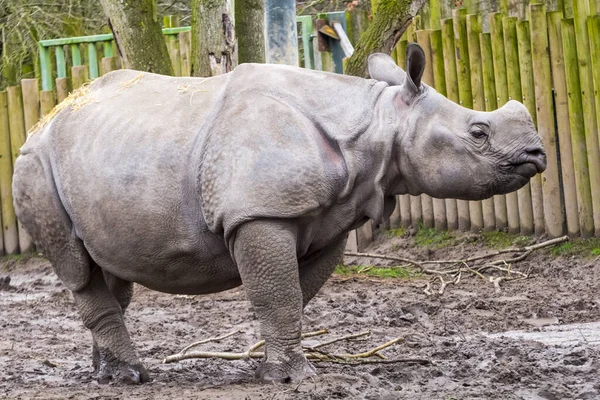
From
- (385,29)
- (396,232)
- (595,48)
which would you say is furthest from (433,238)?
(385,29)

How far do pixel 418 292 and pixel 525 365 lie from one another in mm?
3196

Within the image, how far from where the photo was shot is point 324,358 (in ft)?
21.3

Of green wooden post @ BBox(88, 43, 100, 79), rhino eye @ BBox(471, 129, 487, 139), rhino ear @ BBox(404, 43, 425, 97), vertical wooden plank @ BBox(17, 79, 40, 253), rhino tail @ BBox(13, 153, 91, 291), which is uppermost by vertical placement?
green wooden post @ BBox(88, 43, 100, 79)

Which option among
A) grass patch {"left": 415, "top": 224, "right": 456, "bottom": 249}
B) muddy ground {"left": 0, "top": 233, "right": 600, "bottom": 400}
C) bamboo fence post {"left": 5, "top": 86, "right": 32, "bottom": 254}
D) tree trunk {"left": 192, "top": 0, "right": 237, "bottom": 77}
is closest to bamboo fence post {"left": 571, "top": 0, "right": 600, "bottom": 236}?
muddy ground {"left": 0, "top": 233, "right": 600, "bottom": 400}

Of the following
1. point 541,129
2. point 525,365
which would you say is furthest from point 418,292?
point 525,365

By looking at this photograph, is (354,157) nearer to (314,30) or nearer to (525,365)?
(525,365)

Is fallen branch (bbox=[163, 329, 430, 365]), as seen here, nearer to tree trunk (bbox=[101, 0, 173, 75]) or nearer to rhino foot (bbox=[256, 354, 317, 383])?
rhino foot (bbox=[256, 354, 317, 383])

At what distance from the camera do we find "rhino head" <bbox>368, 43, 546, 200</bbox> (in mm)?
5426

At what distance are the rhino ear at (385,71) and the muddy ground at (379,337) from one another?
1.44 meters

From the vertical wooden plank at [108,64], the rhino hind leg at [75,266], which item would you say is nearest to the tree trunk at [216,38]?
the vertical wooden plank at [108,64]

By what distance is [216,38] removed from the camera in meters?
9.23

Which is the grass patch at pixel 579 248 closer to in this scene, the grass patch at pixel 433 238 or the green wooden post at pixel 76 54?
the grass patch at pixel 433 238

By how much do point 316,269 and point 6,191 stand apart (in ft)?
23.7

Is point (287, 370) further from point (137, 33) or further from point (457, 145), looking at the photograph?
point (137, 33)
